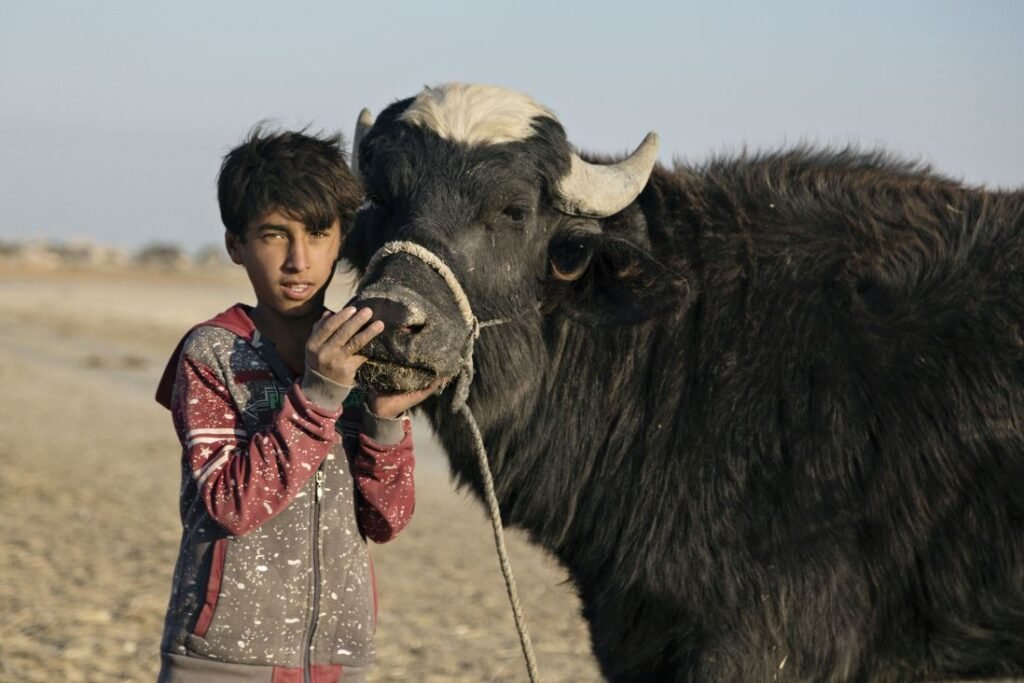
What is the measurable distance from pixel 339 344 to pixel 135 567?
17.2 feet

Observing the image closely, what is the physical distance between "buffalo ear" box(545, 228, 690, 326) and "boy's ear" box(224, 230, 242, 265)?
119cm

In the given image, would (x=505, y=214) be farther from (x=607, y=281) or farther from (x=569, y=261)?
(x=607, y=281)

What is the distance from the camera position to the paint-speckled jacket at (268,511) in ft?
10.8

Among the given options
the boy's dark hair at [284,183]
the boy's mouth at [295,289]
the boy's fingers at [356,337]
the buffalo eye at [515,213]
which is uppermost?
the buffalo eye at [515,213]

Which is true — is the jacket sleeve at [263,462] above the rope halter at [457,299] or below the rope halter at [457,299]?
below

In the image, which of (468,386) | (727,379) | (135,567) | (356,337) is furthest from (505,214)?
(135,567)

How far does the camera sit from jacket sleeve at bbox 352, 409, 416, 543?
11.6 ft

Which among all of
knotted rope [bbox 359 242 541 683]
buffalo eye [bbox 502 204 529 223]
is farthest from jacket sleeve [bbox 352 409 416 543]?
buffalo eye [bbox 502 204 529 223]

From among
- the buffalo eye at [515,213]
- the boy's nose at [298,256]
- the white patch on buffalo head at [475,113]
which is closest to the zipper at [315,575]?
the boy's nose at [298,256]

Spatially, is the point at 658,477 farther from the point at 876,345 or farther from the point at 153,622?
the point at 153,622

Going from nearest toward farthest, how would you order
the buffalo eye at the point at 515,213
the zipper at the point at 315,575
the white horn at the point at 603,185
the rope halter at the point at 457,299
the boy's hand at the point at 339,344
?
the boy's hand at the point at 339,344 → the zipper at the point at 315,575 → the rope halter at the point at 457,299 → the buffalo eye at the point at 515,213 → the white horn at the point at 603,185

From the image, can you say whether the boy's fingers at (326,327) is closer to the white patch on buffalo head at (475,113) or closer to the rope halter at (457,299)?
the rope halter at (457,299)

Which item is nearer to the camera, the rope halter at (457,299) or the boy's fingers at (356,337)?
the boy's fingers at (356,337)

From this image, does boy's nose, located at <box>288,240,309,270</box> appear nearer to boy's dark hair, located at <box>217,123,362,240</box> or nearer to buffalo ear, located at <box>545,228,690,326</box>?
boy's dark hair, located at <box>217,123,362,240</box>
